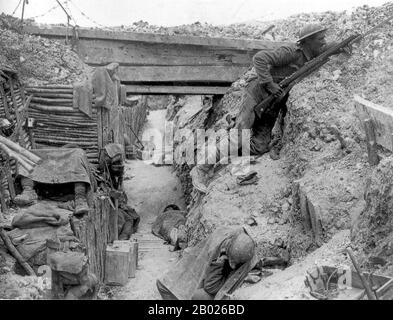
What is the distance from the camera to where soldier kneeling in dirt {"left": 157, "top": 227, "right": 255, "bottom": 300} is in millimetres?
7031

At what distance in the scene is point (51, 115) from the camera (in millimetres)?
11555

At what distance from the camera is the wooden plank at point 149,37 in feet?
44.5

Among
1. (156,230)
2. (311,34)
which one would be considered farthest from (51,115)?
(311,34)

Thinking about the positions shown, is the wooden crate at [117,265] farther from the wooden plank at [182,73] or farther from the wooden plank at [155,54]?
the wooden plank at [155,54]

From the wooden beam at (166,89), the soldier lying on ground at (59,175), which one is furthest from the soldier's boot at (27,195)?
the wooden beam at (166,89)

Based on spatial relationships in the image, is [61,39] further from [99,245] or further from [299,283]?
[299,283]

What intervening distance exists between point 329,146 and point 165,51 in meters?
5.08

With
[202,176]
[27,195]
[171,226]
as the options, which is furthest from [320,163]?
[171,226]

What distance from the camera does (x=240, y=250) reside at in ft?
22.9

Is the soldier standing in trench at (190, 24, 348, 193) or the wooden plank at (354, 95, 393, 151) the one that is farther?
the soldier standing in trench at (190, 24, 348, 193)

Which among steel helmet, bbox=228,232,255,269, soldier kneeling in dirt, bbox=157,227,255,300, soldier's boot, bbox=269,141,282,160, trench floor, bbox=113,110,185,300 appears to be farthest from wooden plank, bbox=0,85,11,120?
steel helmet, bbox=228,232,255,269

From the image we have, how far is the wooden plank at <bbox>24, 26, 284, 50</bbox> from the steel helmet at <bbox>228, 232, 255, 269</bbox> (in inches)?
295

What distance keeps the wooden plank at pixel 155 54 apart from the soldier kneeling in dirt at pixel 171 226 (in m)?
3.03

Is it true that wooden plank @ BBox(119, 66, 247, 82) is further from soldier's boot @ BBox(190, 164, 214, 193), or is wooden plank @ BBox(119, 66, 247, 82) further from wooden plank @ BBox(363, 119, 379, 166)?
wooden plank @ BBox(363, 119, 379, 166)
